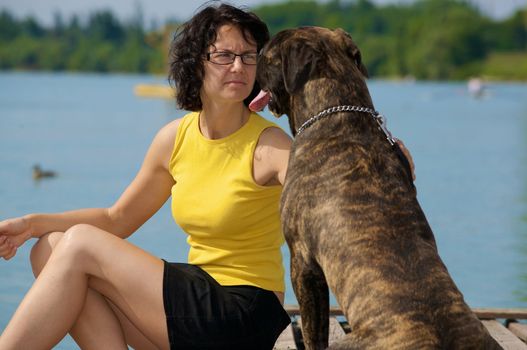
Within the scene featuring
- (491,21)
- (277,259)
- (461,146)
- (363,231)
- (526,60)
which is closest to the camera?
(363,231)

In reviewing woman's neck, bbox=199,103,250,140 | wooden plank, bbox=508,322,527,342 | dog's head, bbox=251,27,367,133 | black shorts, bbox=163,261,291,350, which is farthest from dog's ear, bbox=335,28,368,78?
wooden plank, bbox=508,322,527,342

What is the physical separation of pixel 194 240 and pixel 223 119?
48cm

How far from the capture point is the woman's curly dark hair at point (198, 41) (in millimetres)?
3570

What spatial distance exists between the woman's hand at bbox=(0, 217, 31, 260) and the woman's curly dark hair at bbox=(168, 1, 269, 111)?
772mm

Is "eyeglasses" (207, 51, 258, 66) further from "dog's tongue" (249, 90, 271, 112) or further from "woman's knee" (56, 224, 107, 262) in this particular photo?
"woman's knee" (56, 224, 107, 262)

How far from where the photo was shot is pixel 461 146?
1878 cm

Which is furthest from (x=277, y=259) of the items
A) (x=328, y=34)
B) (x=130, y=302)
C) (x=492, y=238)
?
(x=492, y=238)

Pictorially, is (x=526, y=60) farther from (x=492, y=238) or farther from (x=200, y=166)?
(x=200, y=166)

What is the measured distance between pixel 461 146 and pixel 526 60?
68985 millimetres

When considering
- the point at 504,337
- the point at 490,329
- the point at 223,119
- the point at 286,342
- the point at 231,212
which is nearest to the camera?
the point at 231,212

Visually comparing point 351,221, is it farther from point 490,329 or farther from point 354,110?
point 490,329

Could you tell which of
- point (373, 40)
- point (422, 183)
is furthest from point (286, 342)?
point (373, 40)

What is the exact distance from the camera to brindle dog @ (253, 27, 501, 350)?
8.95 ft

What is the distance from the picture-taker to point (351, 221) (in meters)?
2.90
